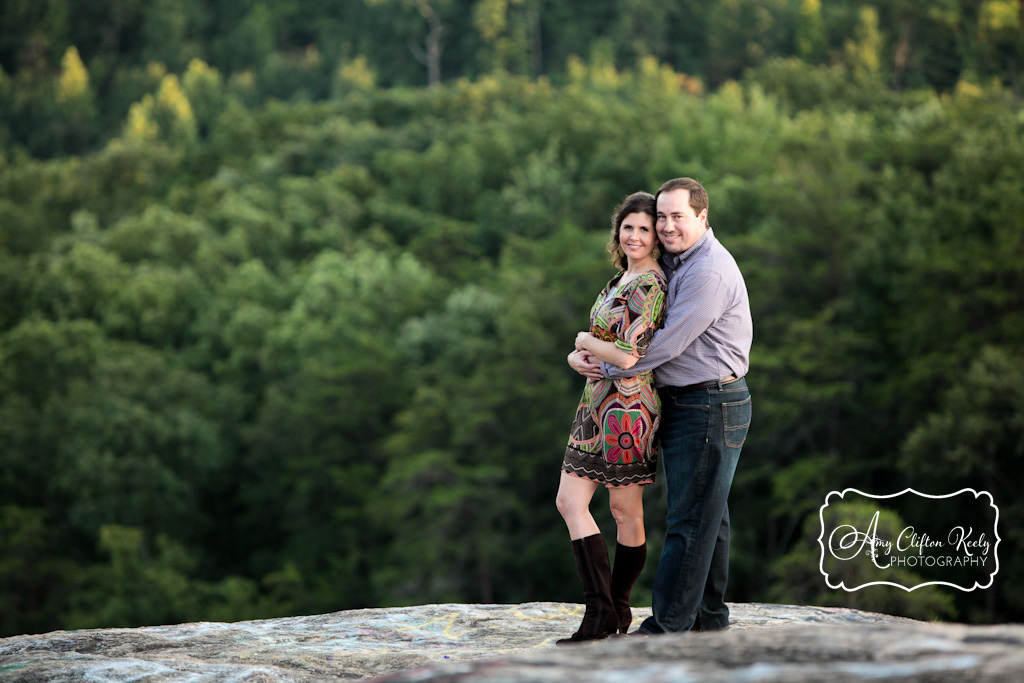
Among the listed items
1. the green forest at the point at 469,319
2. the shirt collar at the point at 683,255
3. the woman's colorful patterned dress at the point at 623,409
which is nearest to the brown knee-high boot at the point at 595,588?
the woman's colorful patterned dress at the point at 623,409

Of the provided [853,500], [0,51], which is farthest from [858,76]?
[0,51]

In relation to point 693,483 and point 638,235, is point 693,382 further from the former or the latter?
point 638,235

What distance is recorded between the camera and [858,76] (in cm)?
4606

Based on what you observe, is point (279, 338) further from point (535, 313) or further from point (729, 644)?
point (729, 644)

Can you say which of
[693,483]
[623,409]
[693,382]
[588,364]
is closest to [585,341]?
[588,364]

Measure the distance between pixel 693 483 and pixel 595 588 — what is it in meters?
0.56

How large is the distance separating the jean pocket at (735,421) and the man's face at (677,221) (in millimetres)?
→ 585

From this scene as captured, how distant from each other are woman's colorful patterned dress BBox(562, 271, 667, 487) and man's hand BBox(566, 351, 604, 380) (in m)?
0.04

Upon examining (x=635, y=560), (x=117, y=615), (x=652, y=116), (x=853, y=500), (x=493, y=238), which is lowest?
(x=117, y=615)

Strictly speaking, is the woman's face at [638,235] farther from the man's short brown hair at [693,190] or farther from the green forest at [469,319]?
the green forest at [469,319]

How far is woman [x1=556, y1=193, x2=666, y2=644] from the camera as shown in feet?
12.6

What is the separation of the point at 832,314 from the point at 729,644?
67.8ft

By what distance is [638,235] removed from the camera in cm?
388

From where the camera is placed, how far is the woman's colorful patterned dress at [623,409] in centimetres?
384
